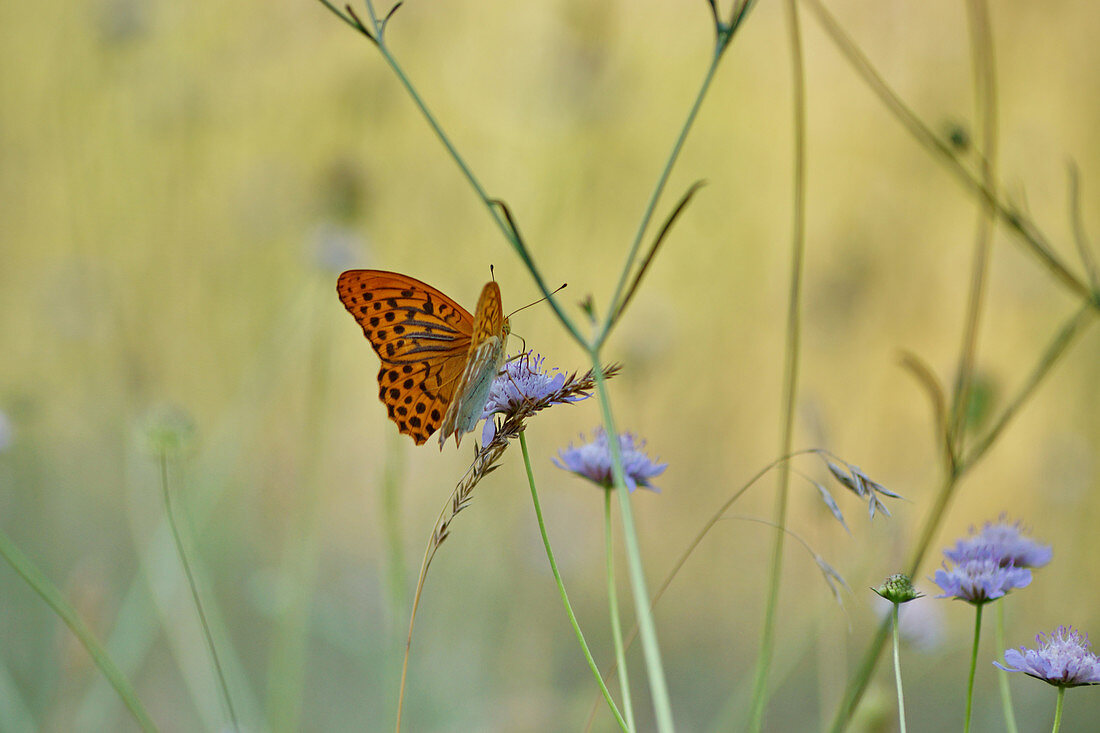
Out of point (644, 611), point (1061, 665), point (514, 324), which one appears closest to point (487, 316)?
point (644, 611)

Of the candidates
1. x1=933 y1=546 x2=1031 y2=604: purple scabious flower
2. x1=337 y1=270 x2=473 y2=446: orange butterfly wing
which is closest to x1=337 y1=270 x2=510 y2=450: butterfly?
x1=337 y1=270 x2=473 y2=446: orange butterfly wing

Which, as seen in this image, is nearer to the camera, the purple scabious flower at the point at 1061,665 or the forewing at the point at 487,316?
the purple scabious flower at the point at 1061,665

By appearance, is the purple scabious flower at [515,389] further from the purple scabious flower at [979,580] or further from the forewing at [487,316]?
the purple scabious flower at [979,580]

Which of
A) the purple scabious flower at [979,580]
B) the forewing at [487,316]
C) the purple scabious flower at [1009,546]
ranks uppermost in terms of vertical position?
the forewing at [487,316]

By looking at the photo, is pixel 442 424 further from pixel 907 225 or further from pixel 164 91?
pixel 907 225

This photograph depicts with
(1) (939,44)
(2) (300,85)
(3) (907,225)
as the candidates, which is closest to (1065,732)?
(3) (907,225)

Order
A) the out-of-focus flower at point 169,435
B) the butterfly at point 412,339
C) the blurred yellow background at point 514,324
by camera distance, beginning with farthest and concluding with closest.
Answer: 1. the blurred yellow background at point 514,324
2. the out-of-focus flower at point 169,435
3. the butterfly at point 412,339

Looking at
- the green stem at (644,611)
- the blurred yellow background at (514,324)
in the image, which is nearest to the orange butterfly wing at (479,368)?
the green stem at (644,611)
